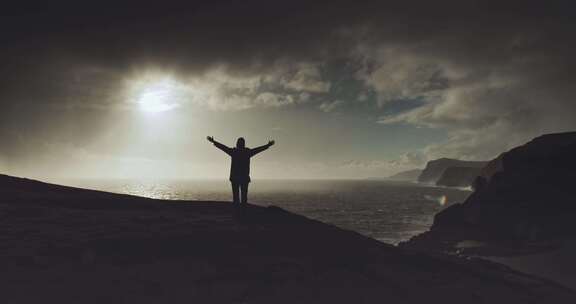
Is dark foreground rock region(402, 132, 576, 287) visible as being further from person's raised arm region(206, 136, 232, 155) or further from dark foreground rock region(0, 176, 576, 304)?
person's raised arm region(206, 136, 232, 155)

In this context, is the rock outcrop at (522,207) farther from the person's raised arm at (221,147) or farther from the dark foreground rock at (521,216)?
the person's raised arm at (221,147)

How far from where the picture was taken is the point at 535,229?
38.0 m

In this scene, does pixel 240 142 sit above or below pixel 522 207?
above

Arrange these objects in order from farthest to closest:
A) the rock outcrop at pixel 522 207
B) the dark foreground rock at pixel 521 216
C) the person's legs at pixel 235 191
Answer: the rock outcrop at pixel 522 207, the dark foreground rock at pixel 521 216, the person's legs at pixel 235 191

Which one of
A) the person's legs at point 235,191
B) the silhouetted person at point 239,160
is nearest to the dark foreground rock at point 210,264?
the person's legs at point 235,191

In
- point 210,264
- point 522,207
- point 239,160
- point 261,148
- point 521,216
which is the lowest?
point 521,216

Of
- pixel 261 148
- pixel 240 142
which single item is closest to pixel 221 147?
pixel 240 142

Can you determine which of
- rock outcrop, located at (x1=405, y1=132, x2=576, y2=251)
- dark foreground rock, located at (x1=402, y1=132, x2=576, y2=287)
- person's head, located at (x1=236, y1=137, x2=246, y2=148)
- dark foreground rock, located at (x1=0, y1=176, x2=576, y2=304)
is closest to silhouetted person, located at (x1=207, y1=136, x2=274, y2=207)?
person's head, located at (x1=236, y1=137, x2=246, y2=148)

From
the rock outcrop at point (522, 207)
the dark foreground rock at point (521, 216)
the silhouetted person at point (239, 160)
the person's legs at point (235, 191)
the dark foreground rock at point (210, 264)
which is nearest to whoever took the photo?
the dark foreground rock at point (210, 264)

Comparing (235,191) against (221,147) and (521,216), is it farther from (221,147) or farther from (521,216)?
(521,216)

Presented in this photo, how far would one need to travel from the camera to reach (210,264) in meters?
7.80

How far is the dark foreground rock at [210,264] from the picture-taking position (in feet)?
21.6

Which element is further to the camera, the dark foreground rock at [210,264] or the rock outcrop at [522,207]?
the rock outcrop at [522,207]

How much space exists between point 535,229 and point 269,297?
42.5 m
